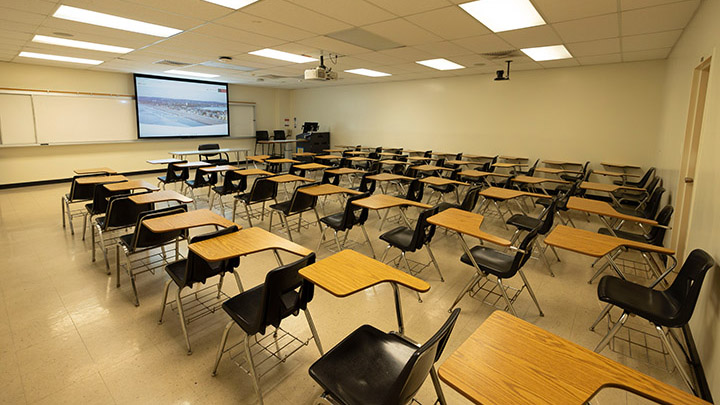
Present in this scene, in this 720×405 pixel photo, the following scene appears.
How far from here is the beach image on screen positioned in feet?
31.7

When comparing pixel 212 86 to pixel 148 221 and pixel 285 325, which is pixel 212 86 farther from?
pixel 285 325

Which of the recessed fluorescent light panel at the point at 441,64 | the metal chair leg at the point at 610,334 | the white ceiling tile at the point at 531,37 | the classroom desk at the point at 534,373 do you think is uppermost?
the recessed fluorescent light panel at the point at 441,64

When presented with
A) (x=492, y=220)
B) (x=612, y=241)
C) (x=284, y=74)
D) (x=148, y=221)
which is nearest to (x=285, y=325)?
(x=148, y=221)

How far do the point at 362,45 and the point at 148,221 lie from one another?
4371 millimetres

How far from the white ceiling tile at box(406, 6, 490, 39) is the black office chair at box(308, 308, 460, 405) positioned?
3691 mm

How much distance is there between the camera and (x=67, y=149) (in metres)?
8.55

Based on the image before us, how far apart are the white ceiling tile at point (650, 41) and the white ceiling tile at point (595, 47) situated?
127 mm

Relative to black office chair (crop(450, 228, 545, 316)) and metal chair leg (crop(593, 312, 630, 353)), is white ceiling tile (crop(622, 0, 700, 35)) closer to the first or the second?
black office chair (crop(450, 228, 545, 316))

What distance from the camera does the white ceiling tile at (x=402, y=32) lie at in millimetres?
4383

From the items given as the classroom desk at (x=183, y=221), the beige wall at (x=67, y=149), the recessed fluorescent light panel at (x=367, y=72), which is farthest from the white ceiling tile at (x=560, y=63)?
the beige wall at (x=67, y=149)

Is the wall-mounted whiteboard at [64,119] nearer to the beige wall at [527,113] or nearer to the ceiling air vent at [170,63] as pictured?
the ceiling air vent at [170,63]

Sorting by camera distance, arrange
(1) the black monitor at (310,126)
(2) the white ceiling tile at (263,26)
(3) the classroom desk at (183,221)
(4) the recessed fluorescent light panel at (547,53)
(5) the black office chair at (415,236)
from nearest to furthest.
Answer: (3) the classroom desk at (183,221) → (5) the black office chair at (415,236) → (2) the white ceiling tile at (263,26) → (4) the recessed fluorescent light panel at (547,53) → (1) the black monitor at (310,126)

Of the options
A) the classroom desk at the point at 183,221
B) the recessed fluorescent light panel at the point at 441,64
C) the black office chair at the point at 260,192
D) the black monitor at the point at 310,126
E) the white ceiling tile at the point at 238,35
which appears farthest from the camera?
the black monitor at the point at 310,126

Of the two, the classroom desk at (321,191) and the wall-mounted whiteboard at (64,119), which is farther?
the wall-mounted whiteboard at (64,119)
